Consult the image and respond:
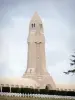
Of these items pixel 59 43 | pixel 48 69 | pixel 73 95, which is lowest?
pixel 73 95

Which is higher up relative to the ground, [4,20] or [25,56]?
[4,20]

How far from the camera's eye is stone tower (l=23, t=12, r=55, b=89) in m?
4.09

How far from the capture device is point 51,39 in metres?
4.11

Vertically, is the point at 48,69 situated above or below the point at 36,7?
below

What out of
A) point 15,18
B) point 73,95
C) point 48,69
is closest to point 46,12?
point 15,18

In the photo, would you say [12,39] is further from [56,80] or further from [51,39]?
[56,80]

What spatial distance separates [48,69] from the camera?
4070 mm

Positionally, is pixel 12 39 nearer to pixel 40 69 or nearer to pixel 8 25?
pixel 8 25

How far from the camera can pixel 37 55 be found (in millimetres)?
4219

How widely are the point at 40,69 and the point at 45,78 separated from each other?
0.47 feet

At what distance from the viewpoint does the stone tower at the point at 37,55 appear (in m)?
4.09

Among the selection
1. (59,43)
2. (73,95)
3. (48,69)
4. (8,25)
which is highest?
(8,25)

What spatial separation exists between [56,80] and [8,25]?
3.39 feet

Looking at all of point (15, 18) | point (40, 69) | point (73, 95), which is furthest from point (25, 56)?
point (73, 95)
